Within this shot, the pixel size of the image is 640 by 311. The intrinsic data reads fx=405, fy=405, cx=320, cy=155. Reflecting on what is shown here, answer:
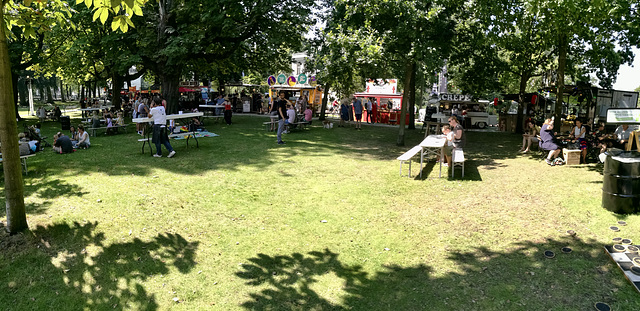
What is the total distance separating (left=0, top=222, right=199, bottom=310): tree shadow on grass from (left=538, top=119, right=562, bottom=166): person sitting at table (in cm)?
1011

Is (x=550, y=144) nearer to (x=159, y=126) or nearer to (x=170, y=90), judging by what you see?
(x=159, y=126)

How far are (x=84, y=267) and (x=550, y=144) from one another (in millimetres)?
11648

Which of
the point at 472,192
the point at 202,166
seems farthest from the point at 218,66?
the point at 472,192

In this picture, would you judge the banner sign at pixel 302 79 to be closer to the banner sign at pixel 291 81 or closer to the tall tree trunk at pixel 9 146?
the banner sign at pixel 291 81

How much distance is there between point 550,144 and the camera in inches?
455

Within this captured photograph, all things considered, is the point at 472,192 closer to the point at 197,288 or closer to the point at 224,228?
the point at 224,228

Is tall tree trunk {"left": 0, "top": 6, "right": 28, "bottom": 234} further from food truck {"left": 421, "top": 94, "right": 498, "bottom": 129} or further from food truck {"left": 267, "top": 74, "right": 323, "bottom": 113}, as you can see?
food truck {"left": 267, "top": 74, "right": 323, "bottom": 113}

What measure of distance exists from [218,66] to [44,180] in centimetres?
1685

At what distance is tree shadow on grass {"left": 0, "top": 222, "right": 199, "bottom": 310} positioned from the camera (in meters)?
4.53

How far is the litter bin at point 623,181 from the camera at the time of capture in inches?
256

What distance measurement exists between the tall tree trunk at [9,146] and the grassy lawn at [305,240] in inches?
11.8

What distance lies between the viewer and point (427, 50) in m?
13.3

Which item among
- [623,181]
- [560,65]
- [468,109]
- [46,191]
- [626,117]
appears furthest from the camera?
[468,109]

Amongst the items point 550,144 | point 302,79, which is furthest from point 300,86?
point 550,144
